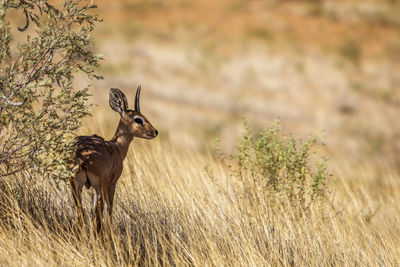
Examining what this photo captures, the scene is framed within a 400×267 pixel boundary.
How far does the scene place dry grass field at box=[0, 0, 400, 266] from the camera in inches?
170

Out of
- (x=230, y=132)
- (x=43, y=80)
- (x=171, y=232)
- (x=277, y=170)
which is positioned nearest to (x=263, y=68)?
(x=230, y=132)

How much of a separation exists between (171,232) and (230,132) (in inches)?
475

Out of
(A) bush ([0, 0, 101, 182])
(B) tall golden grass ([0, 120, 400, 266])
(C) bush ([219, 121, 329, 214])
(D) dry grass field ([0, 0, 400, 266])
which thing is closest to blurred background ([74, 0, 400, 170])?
(D) dry grass field ([0, 0, 400, 266])

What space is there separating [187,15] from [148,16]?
189 centimetres

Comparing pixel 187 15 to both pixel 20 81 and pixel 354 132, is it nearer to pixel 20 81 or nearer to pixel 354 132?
pixel 354 132

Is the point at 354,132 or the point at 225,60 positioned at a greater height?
the point at 225,60

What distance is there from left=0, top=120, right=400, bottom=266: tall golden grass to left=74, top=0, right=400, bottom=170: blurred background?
8504mm

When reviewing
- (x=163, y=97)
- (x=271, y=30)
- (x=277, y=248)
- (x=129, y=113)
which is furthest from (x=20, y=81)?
(x=271, y=30)

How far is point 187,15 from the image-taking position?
2667cm

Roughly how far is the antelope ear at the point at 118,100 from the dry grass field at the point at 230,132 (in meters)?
0.75

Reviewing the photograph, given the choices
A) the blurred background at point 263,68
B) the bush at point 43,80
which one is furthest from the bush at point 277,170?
the blurred background at point 263,68

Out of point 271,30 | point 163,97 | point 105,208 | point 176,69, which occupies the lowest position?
point 105,208

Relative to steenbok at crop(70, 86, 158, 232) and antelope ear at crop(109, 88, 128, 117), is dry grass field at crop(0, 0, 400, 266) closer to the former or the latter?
steenbok at crop(70, 86, 158, 232)

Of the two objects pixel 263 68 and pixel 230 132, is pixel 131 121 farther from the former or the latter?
pixel 263 68
